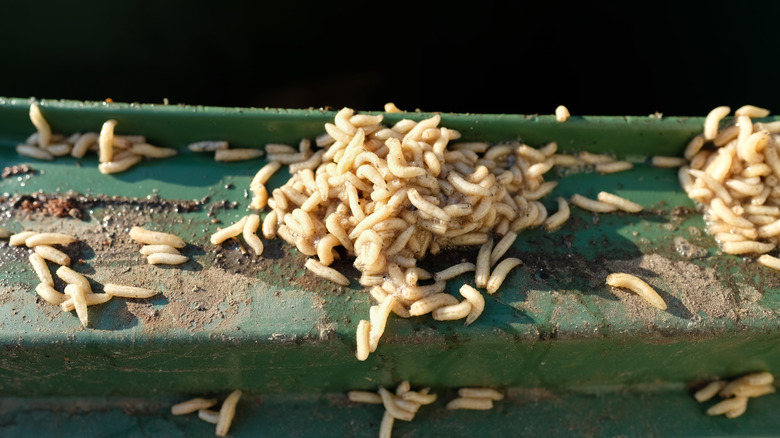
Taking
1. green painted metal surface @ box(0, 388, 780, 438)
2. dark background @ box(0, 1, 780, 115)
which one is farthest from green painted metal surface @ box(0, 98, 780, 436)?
dark background @ box(0, 1, 780, 115)

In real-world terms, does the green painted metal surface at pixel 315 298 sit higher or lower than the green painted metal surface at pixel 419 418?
higher

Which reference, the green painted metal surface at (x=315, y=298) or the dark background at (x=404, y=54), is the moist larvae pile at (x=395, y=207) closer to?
the green painted metal surface at (x=315, y=298)

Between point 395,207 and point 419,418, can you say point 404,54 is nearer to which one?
point 395,207

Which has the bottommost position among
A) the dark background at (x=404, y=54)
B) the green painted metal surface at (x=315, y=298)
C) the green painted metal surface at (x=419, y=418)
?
the green painted metal surface at (x=419, y=418)

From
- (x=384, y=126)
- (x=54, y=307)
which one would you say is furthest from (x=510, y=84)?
(x=54, y=307)

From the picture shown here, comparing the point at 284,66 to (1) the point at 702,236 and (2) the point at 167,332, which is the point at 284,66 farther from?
(1) the point at 702,236

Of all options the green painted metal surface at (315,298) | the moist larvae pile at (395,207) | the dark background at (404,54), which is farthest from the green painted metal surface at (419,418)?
the dark background at (404,54)
